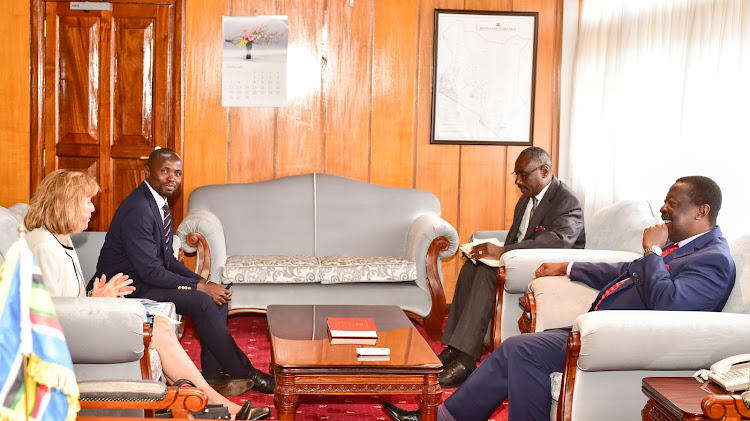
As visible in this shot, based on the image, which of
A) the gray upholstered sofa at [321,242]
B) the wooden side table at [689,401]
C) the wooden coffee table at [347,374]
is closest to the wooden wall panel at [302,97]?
the gray upholstered sofa at [321,242]

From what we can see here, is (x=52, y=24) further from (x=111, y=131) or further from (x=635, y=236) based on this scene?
(x=635, y=236)

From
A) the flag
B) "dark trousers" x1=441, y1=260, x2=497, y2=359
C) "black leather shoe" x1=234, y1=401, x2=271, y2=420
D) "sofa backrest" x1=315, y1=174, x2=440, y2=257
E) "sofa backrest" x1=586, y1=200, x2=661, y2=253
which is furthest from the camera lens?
"sofa backrest" x1=315, y1=174, x2=440, y2=257

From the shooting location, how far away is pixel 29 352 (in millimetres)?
1503

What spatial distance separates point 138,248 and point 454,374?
166 centimetres

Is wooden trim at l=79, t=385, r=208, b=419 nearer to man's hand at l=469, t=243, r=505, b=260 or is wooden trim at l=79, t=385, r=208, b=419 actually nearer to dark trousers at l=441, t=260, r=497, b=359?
dark trousers at l=441, t=260, r=497, b=359

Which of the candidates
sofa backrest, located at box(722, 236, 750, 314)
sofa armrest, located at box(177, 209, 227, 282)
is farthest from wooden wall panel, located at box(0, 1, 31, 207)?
sofa backrest, located at box(722, 236, 750, 314)

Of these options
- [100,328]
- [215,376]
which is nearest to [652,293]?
[100,328]

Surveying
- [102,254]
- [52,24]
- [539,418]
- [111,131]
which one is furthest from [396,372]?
[52,24]

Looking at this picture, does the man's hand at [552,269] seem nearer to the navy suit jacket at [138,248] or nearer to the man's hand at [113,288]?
the navy suit jacket at [138,248]

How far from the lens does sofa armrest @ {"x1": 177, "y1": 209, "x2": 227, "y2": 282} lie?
4.78 metres

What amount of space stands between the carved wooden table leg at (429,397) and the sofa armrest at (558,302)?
0.76 m

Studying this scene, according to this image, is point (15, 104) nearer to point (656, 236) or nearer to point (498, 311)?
point (498, 311)

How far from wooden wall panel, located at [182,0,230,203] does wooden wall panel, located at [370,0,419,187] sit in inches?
44.0

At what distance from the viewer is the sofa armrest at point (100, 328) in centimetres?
259
